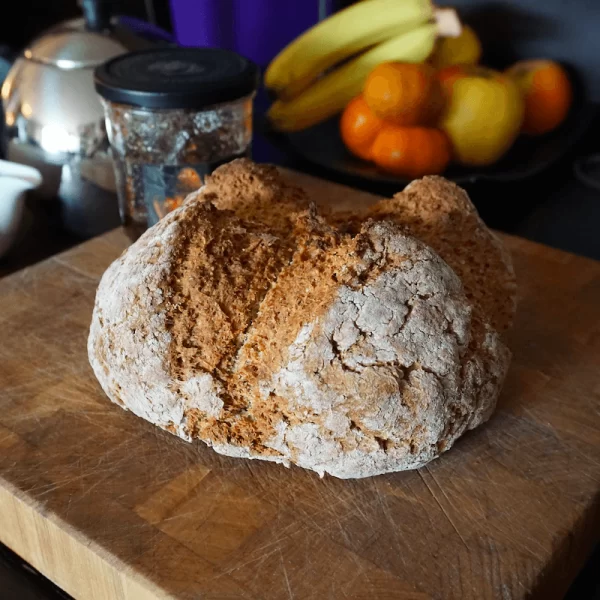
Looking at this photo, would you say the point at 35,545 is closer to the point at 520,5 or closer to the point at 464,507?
the point at 464,507

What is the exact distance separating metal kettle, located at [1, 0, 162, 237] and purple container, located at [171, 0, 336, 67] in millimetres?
225

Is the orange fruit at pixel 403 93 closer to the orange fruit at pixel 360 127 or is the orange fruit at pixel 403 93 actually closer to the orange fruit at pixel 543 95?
the orange fruit at pixel 360 127

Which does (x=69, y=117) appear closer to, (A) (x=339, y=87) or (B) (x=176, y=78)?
(B) (x=176, y=78)

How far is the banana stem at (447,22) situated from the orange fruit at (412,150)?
25 cm

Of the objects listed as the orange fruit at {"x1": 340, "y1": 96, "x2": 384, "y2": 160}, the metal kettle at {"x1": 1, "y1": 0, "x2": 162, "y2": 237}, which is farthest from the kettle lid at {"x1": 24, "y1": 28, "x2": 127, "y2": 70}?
the orange fruit at {"x1": 340, "y1": 96, "x2": 384, "y2": 160}

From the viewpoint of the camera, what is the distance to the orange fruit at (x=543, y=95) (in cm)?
151

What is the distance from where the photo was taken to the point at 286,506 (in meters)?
0.72

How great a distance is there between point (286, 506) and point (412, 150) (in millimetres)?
805

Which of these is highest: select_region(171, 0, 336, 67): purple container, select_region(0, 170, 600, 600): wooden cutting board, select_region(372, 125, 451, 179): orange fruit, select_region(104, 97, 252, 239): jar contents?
select_region(171, 0, 336, 67): purple container

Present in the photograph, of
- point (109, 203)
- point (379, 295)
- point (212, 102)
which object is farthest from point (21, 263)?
point (379, 295)

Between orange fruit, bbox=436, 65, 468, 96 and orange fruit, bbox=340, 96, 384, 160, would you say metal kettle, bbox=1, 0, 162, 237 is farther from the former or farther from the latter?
orange fruit, bbox=436, 65, 468, 96

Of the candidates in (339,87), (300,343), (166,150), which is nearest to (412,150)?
(339,87)

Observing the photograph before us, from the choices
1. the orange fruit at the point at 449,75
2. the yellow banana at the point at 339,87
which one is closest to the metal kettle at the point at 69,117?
the yellow banana at the point at 339,87

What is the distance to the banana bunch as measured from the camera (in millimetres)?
1470
